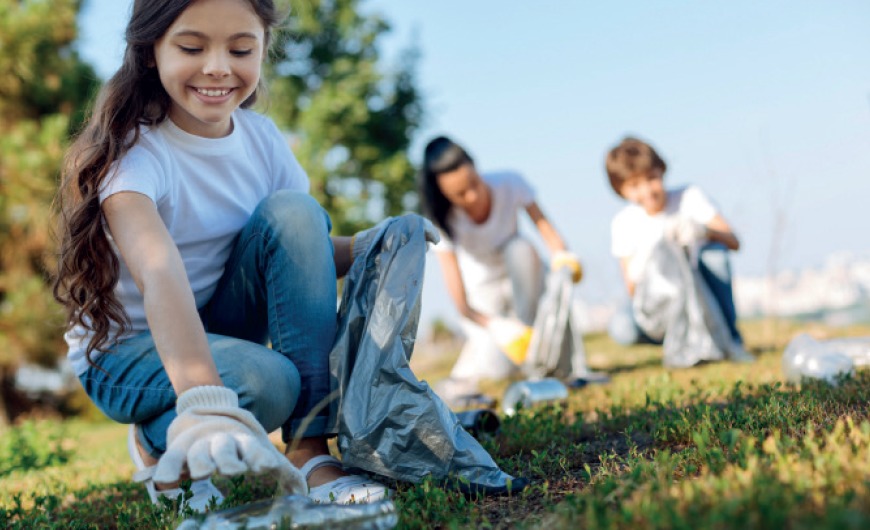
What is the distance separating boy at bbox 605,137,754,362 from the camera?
5.61 m

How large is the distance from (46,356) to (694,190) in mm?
10091

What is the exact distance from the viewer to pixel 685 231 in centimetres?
562

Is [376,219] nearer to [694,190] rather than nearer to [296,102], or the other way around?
[296,102]

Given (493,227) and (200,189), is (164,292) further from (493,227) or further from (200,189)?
(493,227)

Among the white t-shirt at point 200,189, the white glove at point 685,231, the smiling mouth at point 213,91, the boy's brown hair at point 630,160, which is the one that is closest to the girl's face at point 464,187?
the boy's brown hair at point 630,160

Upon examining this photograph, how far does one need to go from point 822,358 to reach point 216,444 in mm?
2772

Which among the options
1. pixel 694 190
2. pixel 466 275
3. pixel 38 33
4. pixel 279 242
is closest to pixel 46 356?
pixel 38 33

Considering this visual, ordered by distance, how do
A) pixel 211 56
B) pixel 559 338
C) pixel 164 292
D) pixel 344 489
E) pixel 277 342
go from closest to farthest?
pixel 164 292
pixel 344 489
pixel 211 56
pixel 277 342
pixel 559 338

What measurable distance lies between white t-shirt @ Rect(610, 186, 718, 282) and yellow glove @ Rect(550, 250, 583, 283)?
84 centimetres

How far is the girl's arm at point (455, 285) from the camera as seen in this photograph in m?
5.72

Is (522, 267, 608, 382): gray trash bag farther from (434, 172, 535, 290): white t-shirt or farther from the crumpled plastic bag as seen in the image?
the crumpled plastic bag

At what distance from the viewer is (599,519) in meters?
1.41

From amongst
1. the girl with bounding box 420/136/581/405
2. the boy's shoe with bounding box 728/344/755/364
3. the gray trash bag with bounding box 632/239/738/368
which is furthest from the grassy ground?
the girl with bounding box 420/136/581/405

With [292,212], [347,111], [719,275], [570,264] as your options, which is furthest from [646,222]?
[347,111]
